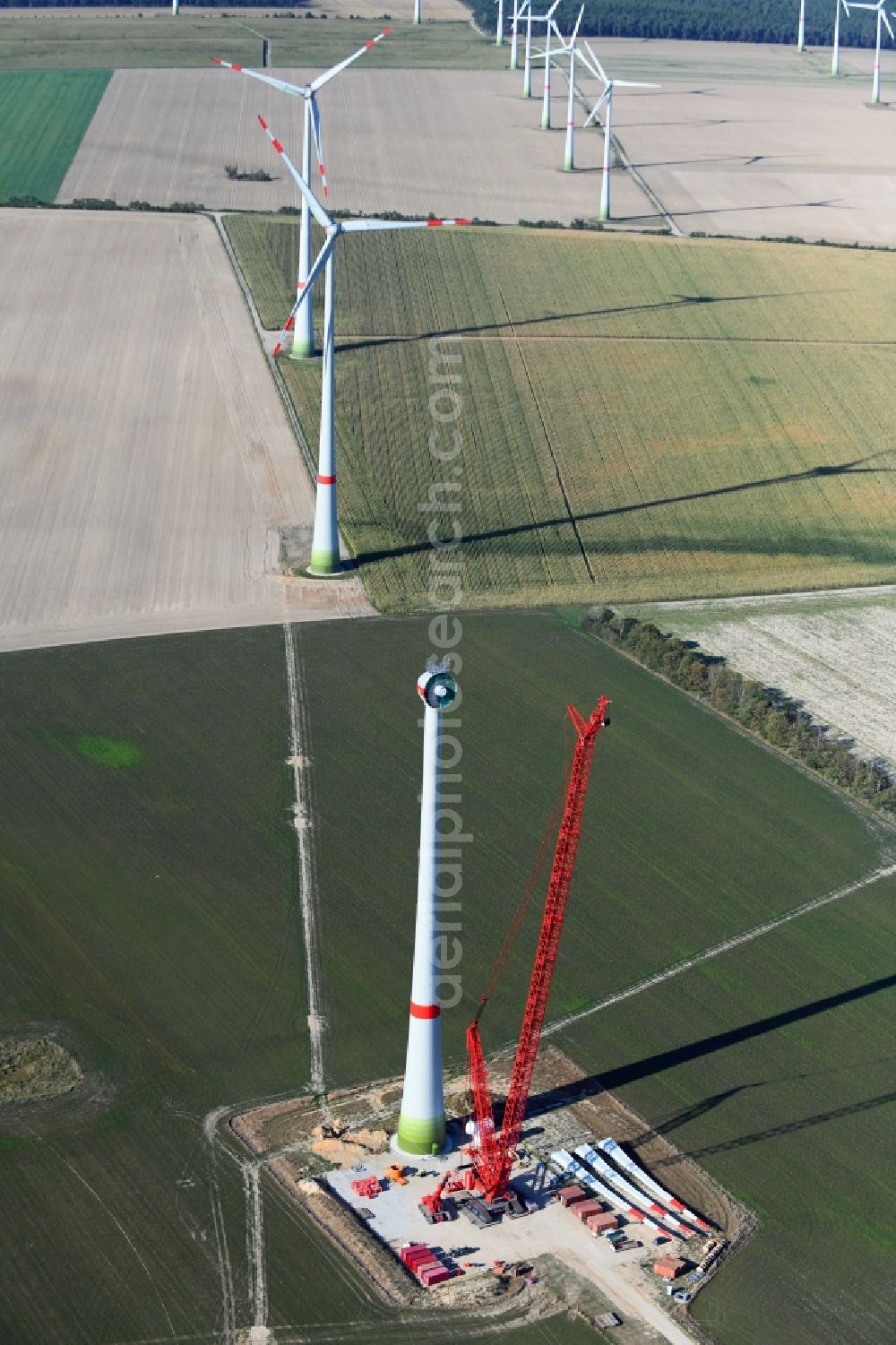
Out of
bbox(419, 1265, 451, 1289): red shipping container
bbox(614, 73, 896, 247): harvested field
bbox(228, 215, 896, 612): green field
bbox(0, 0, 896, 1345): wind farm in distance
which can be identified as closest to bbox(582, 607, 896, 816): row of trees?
bbox(0, 0, 896, 1345): wind farm in distance

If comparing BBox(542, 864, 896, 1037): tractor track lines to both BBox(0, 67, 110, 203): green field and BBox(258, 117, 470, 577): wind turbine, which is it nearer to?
BBox(258, 117, 470, 577): wind turbine

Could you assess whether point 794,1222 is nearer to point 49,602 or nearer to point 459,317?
point 49,602

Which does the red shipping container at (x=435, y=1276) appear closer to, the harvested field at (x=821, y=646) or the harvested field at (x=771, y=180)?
the harvested field at (x=821, y=646)

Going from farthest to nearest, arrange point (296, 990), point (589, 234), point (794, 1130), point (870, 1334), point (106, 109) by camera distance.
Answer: point (106, 109) → point (589, 234) → point (296, 990) → point (794, 1130) → point (870, 1334)

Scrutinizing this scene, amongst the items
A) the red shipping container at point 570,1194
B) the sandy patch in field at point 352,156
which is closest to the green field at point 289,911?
the red shipping container at point 570,1194

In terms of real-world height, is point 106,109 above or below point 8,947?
above

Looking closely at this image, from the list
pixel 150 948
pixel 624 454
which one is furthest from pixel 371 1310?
pixel 624 454

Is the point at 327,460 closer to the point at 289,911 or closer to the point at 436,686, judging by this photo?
the point at 289,911
